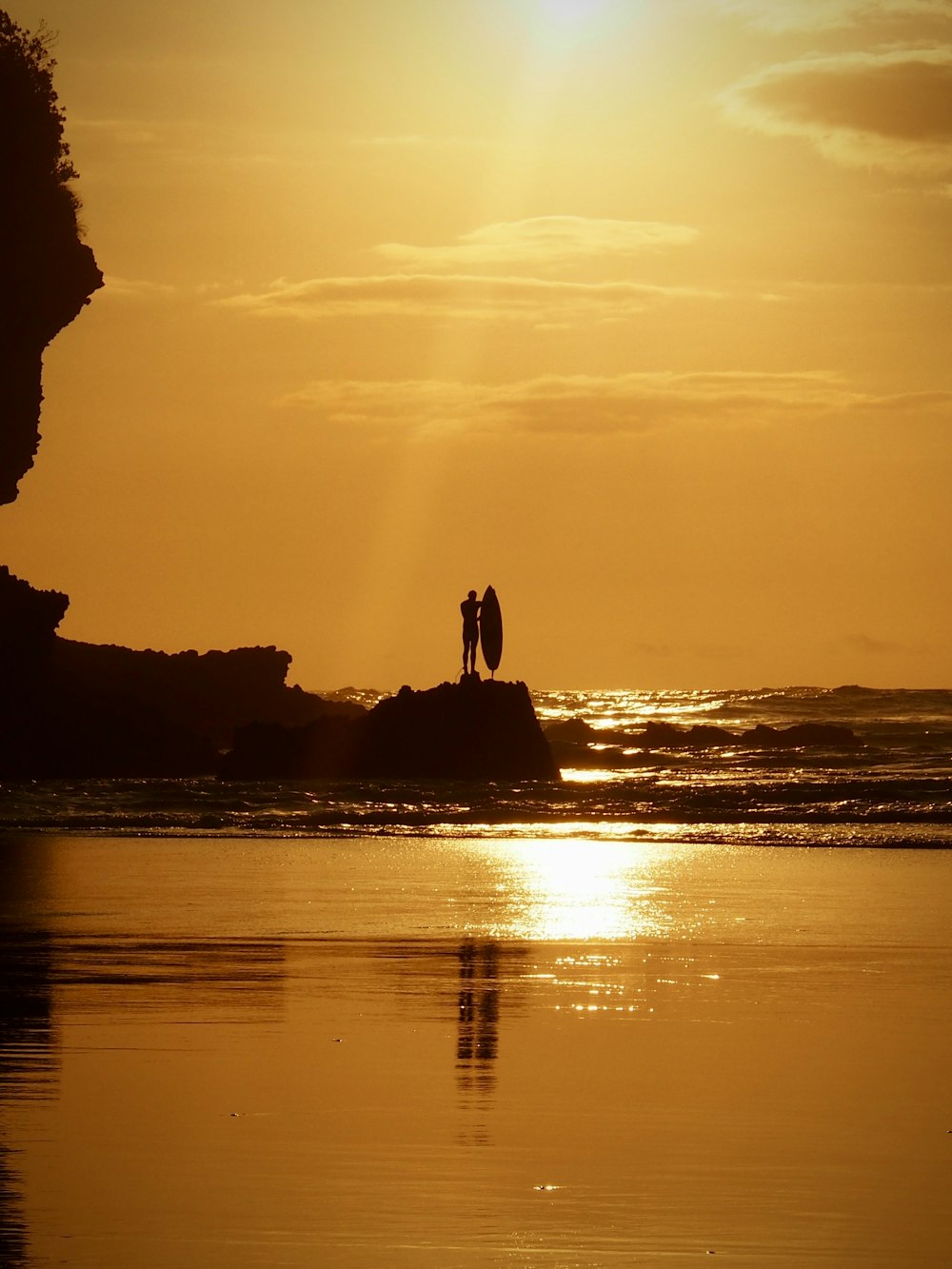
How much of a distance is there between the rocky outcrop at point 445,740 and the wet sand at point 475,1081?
1841 cm

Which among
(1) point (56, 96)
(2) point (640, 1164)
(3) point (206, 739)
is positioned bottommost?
(2) point (640, 1164)

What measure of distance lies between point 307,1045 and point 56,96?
45.6 meters

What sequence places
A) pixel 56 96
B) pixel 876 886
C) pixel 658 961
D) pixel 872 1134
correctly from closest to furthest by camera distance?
1. pixel 872 1134
2. pixel 658 961
3. pixel 876 886
4. pixel 56 96

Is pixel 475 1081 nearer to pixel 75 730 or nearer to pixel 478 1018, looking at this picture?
pixel 478 1018

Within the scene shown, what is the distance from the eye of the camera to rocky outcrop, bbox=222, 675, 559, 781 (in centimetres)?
3425

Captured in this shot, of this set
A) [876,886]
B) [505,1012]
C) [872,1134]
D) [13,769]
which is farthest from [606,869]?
[13,769]

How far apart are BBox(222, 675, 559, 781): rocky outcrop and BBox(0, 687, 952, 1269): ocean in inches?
532

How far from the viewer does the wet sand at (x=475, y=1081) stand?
586cm

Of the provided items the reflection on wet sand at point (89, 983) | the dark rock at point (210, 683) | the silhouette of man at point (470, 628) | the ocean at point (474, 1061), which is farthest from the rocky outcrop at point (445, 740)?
the dark rock at point (210, 683)

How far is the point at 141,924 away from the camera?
13820mm

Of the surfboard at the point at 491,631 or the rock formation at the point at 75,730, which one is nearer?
the surfboard at the point at 491,631

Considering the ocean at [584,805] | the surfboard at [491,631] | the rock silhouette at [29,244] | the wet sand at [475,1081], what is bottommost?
the wet sand at [475,1081]

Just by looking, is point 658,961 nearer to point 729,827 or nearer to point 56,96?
point 729,827

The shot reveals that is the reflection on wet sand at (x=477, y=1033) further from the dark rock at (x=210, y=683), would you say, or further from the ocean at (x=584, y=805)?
the dark rock at (x=210, y=683)
